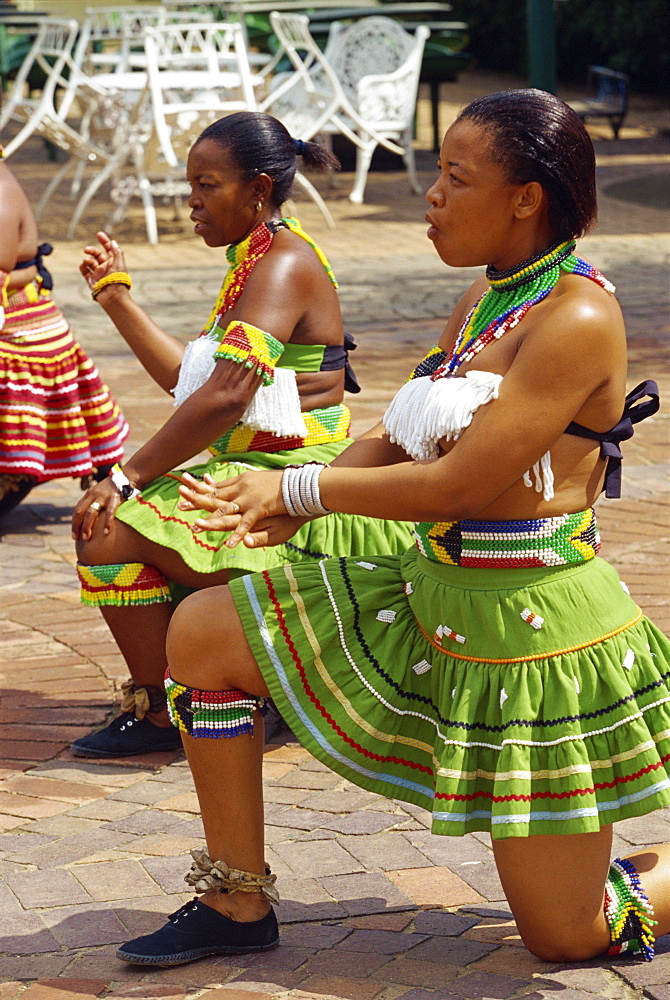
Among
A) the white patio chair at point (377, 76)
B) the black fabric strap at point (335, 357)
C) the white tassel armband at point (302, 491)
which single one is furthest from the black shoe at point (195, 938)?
the white patio chair at point (377, 76)

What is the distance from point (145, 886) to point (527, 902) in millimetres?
884

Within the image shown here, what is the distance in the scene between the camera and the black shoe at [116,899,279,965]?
105 inches

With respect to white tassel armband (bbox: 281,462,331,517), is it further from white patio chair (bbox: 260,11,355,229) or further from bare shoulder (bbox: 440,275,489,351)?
white patio chair (bbox: 260,11,355,229)

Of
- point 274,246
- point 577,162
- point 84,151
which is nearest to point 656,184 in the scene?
point 84,151

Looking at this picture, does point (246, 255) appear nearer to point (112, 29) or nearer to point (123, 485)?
point (123, 485)

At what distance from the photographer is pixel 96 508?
3771 mm

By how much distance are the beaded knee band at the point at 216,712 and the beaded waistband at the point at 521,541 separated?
47cm

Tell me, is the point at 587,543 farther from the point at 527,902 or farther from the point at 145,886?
the point at 145,886

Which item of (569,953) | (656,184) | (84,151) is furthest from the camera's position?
(656,184)

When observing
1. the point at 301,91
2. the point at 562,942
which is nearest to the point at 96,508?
the point at 562,942

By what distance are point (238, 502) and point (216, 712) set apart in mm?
393

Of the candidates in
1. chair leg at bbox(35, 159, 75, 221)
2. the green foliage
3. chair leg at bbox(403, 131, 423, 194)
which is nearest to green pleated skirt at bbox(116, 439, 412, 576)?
chair leg at bbox(35, 159, 75, 221)

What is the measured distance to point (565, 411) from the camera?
96.2 inches

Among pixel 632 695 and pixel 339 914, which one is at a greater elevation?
pixel 632 695
